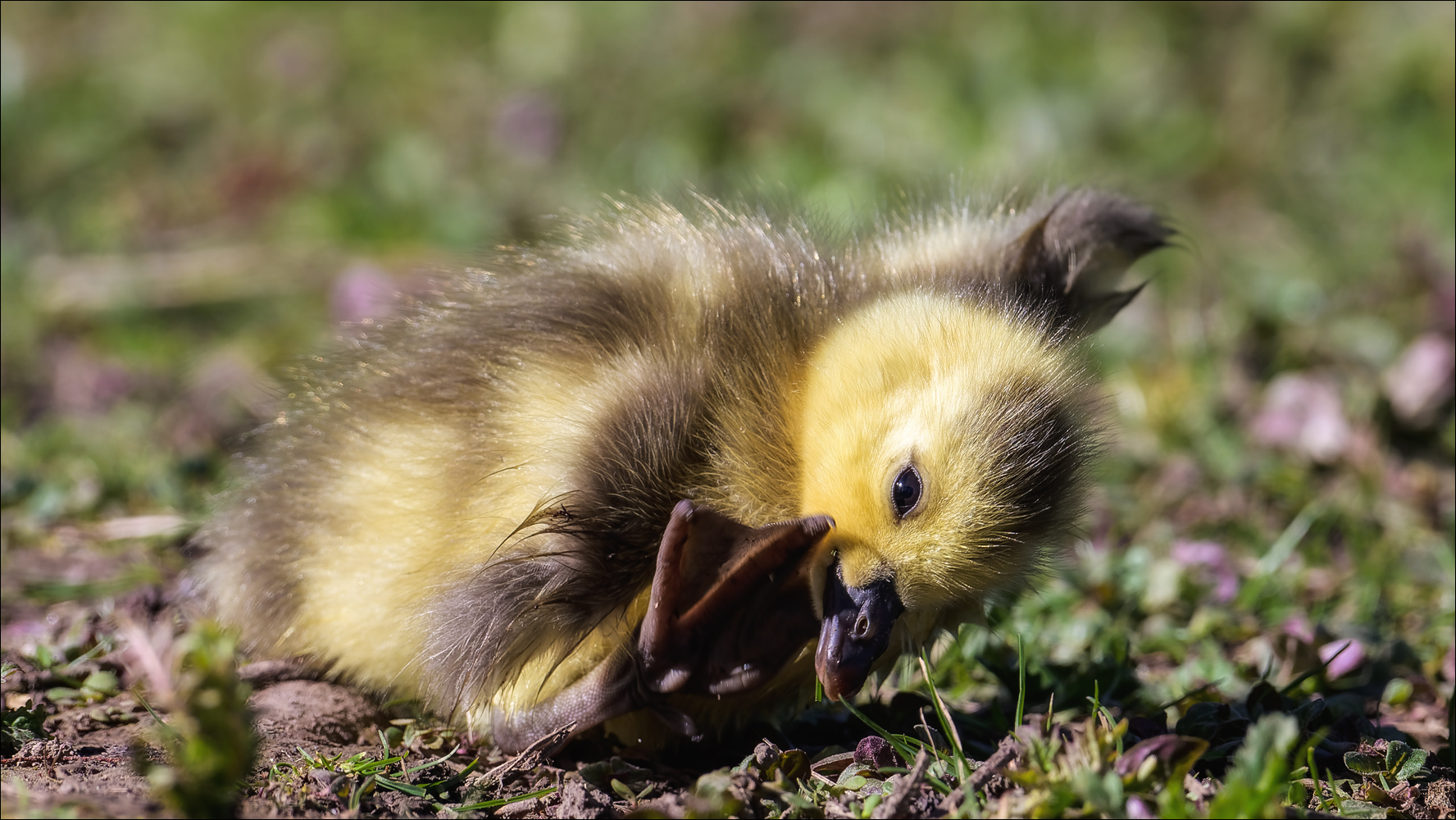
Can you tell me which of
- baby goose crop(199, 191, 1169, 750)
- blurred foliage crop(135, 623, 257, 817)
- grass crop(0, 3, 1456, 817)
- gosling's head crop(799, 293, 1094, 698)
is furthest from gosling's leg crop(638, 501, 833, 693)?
blurred foliage crop(135, 623, 257, 817)

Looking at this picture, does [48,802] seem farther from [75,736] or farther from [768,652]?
[768,652]

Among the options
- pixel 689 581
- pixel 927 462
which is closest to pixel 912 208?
pixel 927 462

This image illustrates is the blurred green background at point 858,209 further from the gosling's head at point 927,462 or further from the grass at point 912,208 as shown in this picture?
the gosling's head at point 927,462

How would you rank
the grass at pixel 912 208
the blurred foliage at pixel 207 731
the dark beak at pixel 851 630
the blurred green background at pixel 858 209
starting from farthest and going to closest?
the blurred green background at pixel 858 209
the grass at pixel 912 208
the dark beak at pixel 851 630
the blurred foliage at pixel 207 731

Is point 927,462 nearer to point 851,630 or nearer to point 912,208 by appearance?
point 851,630

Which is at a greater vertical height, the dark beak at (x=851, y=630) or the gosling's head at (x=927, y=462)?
the gosling's head at (x=927, y=462)

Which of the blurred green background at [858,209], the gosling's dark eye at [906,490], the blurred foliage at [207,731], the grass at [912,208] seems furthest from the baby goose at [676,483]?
the blurred foliage at [207,731]

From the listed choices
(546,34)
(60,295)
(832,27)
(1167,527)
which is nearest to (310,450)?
(1167,527)

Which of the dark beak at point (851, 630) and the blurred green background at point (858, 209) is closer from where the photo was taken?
the dark beak at point (851, 630)
